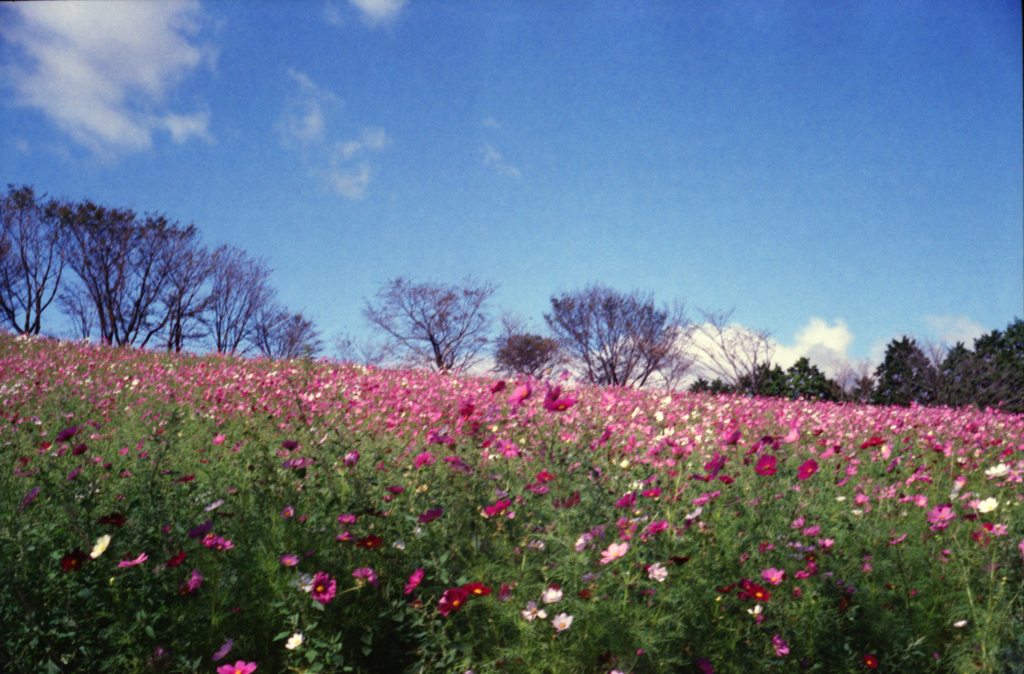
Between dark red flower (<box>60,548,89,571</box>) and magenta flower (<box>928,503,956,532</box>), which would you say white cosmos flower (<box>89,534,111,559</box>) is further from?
magenta flower (<box>928,503,956,532</box>)

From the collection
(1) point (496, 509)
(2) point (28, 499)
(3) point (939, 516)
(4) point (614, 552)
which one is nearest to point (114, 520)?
(2) point (28, 499)

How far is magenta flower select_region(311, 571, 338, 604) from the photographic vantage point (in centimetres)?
233

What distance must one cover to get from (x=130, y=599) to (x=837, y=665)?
3068 millimetres

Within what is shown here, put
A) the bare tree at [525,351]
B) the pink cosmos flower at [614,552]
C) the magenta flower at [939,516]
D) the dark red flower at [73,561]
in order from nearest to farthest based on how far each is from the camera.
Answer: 1. the dark red flower at [73,561]
2. the pink cosmos flower at [614,552]
3. the magenta flower at [939,516]
4. the bare tree at [525,351]

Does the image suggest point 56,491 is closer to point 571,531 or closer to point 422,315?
point 571,531

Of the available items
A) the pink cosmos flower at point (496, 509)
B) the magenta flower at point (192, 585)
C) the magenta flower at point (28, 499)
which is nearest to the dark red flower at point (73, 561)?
the magenta flower at point (192, 585)

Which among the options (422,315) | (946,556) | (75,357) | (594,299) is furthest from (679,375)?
(946,556)

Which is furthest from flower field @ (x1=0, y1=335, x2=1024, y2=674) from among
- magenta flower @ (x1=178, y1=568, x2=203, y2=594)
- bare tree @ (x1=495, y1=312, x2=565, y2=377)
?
bare tree @ (x1=495, y1=312, x2=565, y2=377)

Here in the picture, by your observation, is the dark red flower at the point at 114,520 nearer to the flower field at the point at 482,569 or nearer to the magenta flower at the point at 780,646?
the flower field at the point at 482,569

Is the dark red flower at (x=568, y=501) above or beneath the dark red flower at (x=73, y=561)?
above

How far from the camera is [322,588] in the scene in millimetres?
2365

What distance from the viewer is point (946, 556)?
3357 mm

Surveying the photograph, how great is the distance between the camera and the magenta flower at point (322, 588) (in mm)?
2327

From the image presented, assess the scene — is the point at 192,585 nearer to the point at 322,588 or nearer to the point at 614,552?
the point at 322,588
